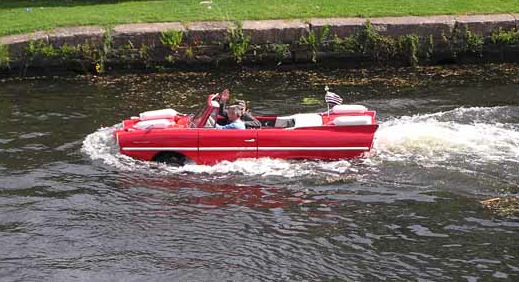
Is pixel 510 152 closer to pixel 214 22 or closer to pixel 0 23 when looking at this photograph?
pixel 214 22

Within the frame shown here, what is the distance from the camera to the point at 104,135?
47.0ft

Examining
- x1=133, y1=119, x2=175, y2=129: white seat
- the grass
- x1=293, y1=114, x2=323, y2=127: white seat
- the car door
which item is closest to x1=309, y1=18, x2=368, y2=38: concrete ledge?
the grass

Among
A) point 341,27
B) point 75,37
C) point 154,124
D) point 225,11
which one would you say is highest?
point 225,11

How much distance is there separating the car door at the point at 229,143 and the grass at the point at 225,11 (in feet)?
24.1

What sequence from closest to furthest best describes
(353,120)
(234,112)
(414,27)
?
1. (353,120)
2. (234,112)
3. (414,27)

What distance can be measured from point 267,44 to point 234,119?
6114 mm

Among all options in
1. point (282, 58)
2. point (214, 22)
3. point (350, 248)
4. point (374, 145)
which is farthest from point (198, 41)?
point (350, 248)

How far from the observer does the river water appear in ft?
31.0

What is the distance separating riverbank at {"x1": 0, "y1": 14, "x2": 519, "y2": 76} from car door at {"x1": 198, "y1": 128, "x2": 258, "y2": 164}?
6349 mm

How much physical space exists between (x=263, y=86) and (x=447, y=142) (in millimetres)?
5563

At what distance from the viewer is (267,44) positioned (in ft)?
61.9

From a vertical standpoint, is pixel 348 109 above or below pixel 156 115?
above

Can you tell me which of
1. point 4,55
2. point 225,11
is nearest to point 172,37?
point 225,11

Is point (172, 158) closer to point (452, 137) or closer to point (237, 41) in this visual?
point (452, 137)
